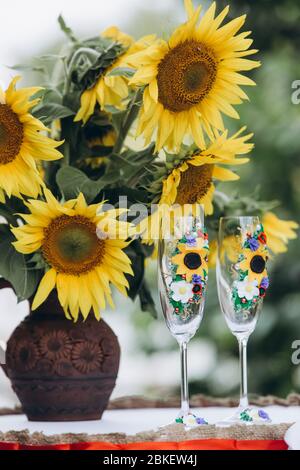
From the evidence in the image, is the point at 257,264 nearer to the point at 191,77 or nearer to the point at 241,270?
the point at 241,270

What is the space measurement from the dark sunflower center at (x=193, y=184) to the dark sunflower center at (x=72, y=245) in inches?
5.1

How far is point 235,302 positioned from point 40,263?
0.76 ft

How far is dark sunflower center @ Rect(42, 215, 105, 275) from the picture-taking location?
41.5 inches

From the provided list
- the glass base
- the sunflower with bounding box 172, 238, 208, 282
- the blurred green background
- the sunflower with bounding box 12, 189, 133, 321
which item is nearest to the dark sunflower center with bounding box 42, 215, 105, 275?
the sunflower with bounding box 12, 189, 133, 321

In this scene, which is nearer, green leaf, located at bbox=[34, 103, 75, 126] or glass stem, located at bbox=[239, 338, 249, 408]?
glass stem, located at bbox=[239, 338, 249, 408]

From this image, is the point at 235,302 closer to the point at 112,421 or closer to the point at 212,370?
the point at 112,421

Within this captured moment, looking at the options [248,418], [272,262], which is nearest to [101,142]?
[248,418]

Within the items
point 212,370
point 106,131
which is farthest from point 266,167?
point 106,131

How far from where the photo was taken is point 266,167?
3.05 metres

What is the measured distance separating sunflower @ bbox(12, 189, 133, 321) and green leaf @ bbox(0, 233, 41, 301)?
0.03 m

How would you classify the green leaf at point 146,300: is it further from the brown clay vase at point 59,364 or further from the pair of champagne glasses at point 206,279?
the pair of champagne glasses at point 206,279

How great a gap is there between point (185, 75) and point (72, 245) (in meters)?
0.24

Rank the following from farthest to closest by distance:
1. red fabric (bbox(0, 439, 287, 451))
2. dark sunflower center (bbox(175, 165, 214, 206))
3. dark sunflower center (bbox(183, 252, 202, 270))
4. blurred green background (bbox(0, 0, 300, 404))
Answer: blurred green background (bbox(0, 0, 300, 404)) → dark sunflower center (bbox(175, 165, 214, 206)) → dark sunflower center (bbox(183, 252, 202, 270)) → red fabric (bbox(0, 439, 287, 451))

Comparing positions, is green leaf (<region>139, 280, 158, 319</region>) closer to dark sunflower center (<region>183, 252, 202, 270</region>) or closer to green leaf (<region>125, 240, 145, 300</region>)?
green leaf (<region>125, 240, 145, 300</region>)
